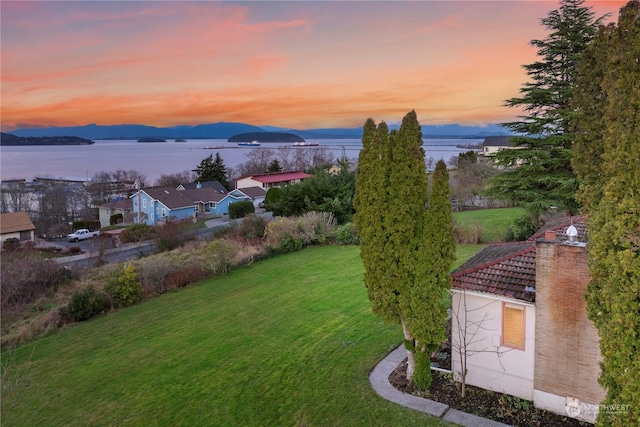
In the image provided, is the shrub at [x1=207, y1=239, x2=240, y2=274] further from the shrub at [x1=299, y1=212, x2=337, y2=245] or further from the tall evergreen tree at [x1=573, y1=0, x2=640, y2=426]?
the tall evergreen tree at [x1=573, y1=0, x2=640, y2=426]

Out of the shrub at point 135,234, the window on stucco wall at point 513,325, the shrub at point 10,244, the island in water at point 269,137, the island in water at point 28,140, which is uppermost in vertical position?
the island in water at point 269,137

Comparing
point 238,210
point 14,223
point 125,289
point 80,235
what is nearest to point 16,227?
point 14,223

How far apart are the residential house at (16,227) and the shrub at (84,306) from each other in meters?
29.0

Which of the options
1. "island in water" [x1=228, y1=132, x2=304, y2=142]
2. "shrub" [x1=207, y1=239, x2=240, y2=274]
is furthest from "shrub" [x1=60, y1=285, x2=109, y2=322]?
"island in water" [x1=228, y1=132, x2=304, y2=142]

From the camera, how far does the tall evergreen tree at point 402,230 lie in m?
8.92

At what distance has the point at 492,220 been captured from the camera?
29.9 meters

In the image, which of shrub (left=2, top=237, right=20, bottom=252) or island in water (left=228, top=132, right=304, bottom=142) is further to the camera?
island in water (left=228, top=132, right=304, bottom=142)

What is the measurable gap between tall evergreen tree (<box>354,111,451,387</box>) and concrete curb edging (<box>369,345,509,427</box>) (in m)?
0.58

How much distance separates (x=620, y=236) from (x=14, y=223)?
4987 cm

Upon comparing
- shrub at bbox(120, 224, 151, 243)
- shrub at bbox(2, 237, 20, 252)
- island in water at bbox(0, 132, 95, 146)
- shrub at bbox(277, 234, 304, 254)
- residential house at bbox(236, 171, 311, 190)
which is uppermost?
island in water at bbox(0, 132, 95, 146)

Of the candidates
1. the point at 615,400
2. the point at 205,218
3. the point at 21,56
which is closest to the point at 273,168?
the point at 205,218

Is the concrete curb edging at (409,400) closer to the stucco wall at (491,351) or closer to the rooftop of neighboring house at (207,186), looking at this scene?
the stucco wall at (491,351)

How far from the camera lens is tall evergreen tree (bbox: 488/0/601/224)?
19.3 m

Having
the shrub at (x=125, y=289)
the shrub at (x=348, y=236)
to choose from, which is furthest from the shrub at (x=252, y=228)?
the shrub at (x=125, y=289)
